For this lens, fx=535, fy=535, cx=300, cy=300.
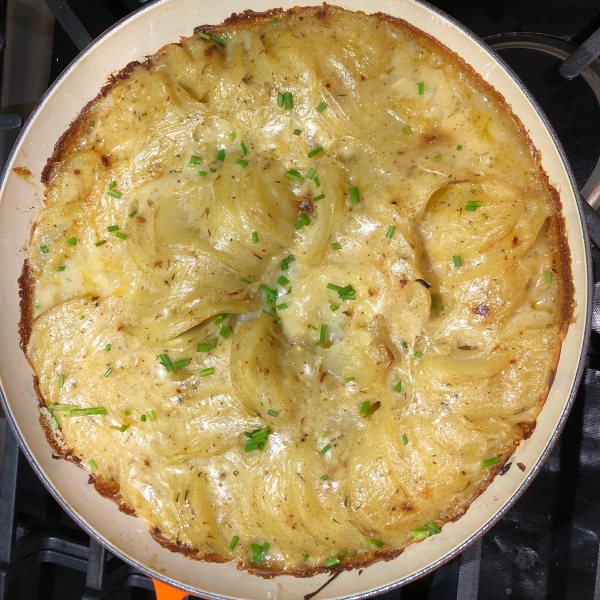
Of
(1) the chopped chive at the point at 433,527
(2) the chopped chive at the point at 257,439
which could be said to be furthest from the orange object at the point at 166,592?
(1) the chopped chive at the point at 433,527

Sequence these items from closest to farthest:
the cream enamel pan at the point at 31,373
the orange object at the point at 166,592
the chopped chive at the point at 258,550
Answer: the cream enamel pan at the point at 31,373, the chopped chive at the point at 258,550, the orange object at the point at 166,592

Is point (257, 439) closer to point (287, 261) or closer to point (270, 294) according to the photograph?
point (270, 294)

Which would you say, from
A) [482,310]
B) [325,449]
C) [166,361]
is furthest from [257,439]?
[482,310]

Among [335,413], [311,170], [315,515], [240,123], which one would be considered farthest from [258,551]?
[240,123]

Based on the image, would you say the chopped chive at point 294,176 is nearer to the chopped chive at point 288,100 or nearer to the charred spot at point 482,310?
the chopped chive at point 288,100

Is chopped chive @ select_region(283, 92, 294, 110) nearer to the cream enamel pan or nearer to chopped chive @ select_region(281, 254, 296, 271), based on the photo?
the cream enamel pan

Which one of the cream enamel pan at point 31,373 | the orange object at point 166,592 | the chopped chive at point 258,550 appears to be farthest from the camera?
the orange object at point 166,592

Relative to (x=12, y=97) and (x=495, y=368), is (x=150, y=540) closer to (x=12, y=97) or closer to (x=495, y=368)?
(x=495, y=368)

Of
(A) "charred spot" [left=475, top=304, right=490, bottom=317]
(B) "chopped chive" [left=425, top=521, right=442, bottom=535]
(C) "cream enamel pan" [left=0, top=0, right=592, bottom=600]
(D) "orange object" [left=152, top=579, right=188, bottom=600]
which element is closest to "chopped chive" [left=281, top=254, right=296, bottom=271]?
(A) "charred spot" [left=475, top=304, right=490, bottom=317]
